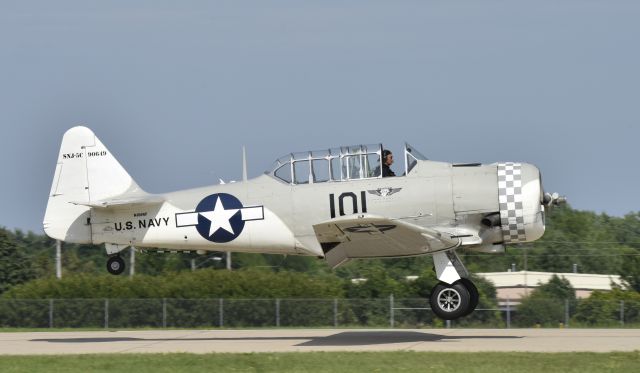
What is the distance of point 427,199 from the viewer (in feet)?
65.7

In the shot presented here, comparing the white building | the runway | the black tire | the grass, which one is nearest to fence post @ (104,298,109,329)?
the runway

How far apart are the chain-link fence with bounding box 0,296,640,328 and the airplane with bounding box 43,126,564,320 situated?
28.0ft

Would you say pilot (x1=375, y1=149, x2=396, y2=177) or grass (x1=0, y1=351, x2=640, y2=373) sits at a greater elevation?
pilot (x1=375, y1=149, x2=396, y2=177)

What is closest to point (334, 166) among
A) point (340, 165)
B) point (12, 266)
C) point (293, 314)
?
point (340, 165)

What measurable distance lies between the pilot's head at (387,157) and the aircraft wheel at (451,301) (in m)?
2.42

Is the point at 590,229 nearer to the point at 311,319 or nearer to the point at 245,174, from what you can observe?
the point at 311,319

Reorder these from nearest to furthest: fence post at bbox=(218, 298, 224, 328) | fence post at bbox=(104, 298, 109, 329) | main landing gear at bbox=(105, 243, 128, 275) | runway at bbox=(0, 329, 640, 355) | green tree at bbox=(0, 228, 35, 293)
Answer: runway at bbox=(0, 329, 640, 355) < main landing gear at bbox=(105, 243, 128, 275) < fence post at bbox=(218, 298, 224, 328) < fence post at bbox=(104, 298, 109, 329) < green tree at bbox=(0, 228, 35, 293)

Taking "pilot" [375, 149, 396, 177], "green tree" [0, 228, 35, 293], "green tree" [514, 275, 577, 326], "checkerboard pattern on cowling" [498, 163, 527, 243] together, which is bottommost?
"green tree" [514, 275, 577, 326]

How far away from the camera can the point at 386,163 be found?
2030 cm

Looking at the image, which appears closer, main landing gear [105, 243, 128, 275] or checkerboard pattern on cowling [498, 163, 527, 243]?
checkerboard pattern on cowling [498, 163, 527, 243]

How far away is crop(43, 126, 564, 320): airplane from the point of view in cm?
1970

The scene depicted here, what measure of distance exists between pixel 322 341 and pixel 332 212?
235cm

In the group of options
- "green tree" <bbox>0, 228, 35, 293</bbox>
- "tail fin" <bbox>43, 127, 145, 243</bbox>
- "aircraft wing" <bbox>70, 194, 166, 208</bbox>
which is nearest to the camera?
"aircraft wing" <bbox>70, 194, 166, 208</bbox>

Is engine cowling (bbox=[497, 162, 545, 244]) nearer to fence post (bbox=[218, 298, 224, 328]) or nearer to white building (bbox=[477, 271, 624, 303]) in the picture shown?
fence post (bbox=[218, 298, 224, 328])
